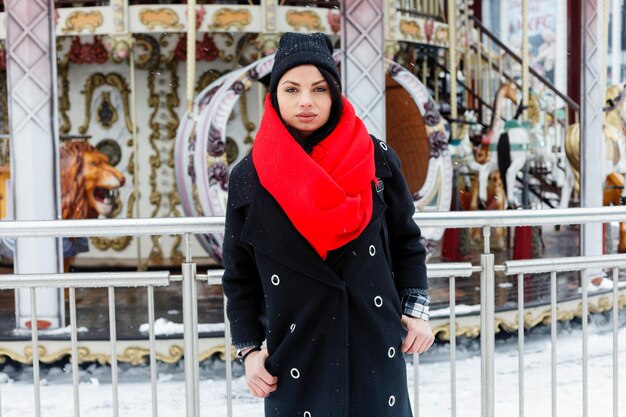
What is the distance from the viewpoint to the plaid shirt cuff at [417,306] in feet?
6.35

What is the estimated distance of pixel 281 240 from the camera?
179cm

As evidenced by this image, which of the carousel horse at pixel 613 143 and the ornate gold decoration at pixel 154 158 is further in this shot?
the carousel horse at pixel 613 143

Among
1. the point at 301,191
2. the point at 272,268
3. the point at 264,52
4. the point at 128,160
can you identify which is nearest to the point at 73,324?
the point at 272,268

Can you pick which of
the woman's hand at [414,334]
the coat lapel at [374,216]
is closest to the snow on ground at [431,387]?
the woman's hand at [414,334]

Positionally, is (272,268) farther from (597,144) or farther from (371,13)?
(597,144)

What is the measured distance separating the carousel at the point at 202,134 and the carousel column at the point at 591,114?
216mm

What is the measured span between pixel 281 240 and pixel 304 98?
0.32 metres

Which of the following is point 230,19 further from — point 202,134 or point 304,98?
point 304,98

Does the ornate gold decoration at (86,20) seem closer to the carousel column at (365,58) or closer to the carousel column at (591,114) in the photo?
the carousel column at (365,58)

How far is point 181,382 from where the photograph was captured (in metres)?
5.24

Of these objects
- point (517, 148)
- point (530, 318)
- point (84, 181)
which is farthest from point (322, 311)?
point (517, 148)

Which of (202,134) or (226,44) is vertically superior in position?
(226,44)

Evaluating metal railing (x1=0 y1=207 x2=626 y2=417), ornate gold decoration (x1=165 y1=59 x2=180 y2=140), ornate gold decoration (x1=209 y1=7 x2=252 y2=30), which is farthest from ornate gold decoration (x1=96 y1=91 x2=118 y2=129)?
metal railing (x1=0 y1=207 x2=626 y2=417)

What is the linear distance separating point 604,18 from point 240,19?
132 inches
